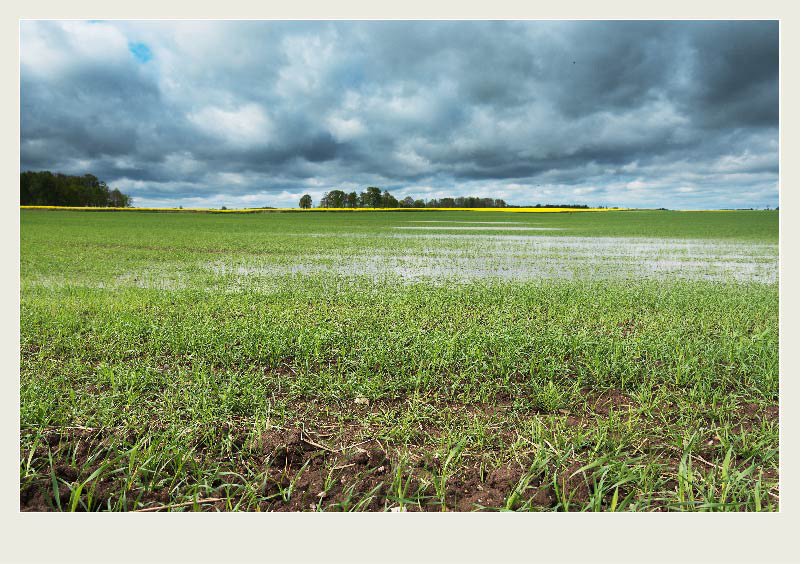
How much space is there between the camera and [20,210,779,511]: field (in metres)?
2.56

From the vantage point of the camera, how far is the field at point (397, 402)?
2.56m

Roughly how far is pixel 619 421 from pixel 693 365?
5.04 ft

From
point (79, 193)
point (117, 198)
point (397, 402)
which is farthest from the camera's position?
point (117, 198)

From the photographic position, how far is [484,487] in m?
2.60

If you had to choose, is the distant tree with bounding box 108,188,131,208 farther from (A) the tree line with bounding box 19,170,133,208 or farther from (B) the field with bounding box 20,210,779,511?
(B) the field with bounding box 20,210,779,511

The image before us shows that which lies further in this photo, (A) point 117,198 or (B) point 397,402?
(A) point 117,198

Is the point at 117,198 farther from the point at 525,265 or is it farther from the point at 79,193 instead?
the point at 525,265

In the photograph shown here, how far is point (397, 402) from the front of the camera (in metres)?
3.64

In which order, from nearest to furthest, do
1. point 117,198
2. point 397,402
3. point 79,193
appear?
1. point 397,402
2. point 79,193
3. point 117,198

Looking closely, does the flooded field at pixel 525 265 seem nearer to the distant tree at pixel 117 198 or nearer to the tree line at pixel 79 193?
the tree line at pixel 79 193

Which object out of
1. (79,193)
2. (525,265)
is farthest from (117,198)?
(525,265)

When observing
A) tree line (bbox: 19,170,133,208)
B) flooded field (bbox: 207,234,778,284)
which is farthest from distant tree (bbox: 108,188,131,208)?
flooded field (bbox: 207,234,778,284)

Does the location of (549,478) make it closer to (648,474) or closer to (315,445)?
(648,474)

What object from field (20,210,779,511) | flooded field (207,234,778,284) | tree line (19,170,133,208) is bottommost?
field (20,210,779,511)
